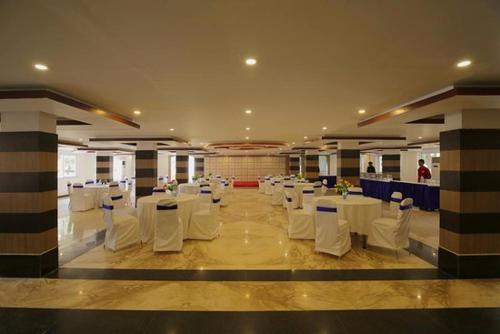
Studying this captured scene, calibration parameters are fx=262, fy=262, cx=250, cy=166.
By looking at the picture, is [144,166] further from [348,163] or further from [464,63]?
[464,63]

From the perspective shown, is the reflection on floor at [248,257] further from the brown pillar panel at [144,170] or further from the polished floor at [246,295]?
the brown pillar panel at [144,170]

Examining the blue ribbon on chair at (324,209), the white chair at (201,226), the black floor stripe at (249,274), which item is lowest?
the black floor stripe at (249,274)

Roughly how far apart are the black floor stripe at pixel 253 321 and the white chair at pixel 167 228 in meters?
2.09

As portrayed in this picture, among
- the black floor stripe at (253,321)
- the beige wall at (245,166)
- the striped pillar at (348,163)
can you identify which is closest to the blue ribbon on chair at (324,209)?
the black floor stripe at (253,321)

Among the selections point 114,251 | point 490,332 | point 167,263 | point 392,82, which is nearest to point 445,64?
point 392,82

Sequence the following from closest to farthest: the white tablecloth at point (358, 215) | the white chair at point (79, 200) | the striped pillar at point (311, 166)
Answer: the white tablecloth at point (358, 215) < the white chair at point (79, 200) < the striped pillar at point (311, 166)

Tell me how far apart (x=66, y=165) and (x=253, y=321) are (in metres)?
17.7

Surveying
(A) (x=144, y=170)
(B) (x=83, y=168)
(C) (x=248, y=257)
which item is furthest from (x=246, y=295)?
(B) (x=83, y=168)

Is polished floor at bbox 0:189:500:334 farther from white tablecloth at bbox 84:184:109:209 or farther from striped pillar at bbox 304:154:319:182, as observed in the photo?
striped pillar at bbox 304:154:319:182

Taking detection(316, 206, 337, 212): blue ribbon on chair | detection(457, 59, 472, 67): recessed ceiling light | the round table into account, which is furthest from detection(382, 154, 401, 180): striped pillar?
detection(457, 59, 472, 67): recessed ceiling light

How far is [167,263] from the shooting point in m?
4.76

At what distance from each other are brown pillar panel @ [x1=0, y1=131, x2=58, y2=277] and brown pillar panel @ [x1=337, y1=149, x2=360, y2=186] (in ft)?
32.4

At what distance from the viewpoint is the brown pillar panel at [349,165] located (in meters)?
11.0

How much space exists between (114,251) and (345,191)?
17.3ft
